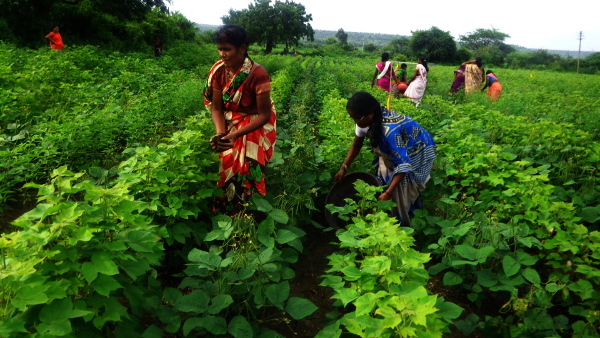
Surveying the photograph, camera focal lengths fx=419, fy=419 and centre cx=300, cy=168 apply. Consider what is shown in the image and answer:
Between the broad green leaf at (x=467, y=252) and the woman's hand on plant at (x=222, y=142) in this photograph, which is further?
the woman's hand on plant at (x=222, y=142)

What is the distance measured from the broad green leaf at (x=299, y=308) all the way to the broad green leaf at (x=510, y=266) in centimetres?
125

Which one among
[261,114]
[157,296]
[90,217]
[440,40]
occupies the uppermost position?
[440,40]

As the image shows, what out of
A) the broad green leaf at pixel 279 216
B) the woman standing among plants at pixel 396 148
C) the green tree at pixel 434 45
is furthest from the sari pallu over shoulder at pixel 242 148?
the green tree at pixel 434 45

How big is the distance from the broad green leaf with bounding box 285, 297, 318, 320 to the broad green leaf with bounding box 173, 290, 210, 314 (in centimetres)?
45

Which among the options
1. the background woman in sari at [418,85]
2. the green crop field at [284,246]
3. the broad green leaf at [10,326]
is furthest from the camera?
the background woman in sari at [418,85]

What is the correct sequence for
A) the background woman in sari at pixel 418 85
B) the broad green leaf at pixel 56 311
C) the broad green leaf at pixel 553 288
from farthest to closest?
the background woman in sari at pixel 418 85
the broad green leaf at pixel 553 288
the broad green leaf at pixel 56 311

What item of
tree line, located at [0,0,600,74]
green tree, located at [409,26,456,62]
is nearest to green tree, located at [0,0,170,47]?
tree line, located at [0,0,600,74]

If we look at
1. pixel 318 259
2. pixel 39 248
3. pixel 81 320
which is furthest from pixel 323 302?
pixel 39 248

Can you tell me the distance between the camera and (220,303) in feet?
7.33

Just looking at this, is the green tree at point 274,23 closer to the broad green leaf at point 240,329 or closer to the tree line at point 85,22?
the tree line at point 85,22

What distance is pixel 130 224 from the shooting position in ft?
7.10

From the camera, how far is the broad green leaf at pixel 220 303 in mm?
2199

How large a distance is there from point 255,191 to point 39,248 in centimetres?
193

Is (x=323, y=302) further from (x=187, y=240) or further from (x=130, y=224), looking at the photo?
(x=130, y=224)
